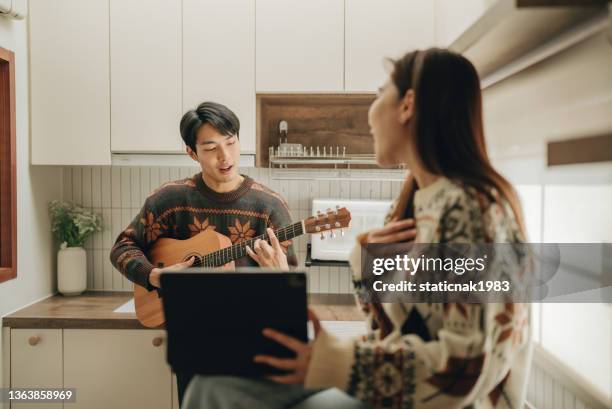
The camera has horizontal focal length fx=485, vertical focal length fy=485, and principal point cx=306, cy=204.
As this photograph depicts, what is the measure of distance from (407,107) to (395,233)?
0.74 feet

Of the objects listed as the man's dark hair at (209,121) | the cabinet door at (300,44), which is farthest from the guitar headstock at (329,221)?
the cabinet door at (300,44)

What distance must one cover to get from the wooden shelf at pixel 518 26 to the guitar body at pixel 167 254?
3.60 ft

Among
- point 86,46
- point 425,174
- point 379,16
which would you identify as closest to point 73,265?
point 86,46

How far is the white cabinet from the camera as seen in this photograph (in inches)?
45.3

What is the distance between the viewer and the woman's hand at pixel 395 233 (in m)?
0.86

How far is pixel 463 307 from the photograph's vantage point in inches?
28.9

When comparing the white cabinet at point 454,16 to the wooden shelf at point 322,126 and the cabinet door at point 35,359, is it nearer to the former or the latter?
the wooden shelf at point 322,126

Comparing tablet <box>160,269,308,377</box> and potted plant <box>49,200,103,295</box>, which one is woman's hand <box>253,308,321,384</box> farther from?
potted plant <box>49,200,103,295</box>

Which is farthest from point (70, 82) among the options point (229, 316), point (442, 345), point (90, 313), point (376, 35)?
point (442, 345)

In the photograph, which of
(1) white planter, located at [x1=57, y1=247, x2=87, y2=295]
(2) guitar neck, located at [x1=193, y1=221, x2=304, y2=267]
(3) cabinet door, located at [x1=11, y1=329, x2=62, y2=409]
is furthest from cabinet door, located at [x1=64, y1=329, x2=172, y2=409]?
(2) guitar neck, located at [x1=193, y1=221, x2=304, y2=267]

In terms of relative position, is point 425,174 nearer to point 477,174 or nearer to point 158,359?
point 477,174

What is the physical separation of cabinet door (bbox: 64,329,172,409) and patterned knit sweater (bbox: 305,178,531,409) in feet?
4.98

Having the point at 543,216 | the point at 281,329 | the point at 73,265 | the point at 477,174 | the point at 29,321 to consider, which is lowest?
the point at 29,321

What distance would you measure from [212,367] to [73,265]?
1.99m
